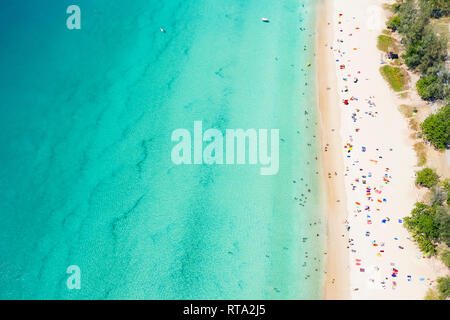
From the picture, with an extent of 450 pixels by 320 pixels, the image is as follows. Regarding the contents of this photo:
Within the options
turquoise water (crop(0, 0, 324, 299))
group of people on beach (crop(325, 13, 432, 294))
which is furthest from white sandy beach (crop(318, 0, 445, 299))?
turquoise water (crop(0, 0, 324, 299))

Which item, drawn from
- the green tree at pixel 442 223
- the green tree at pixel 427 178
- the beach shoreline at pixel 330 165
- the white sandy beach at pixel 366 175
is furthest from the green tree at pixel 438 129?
the beach shoreline at pixel 330 165

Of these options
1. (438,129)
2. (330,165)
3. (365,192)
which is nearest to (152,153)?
(330,165)

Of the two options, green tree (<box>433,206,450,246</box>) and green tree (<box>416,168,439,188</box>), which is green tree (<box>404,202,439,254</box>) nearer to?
green tree (<box>433,206,450,246</box>)

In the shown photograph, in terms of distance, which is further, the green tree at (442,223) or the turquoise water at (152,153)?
the turquoise water at (152,153)

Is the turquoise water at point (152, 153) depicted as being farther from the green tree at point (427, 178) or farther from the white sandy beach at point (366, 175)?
the green tree at point (427, 178)

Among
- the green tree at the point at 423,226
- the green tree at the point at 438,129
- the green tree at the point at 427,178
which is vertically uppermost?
the green tree at the point at 438,129
